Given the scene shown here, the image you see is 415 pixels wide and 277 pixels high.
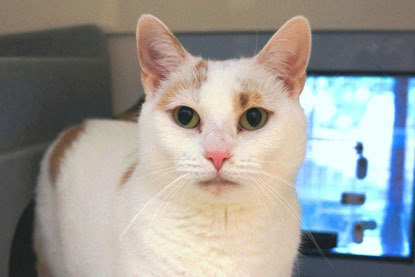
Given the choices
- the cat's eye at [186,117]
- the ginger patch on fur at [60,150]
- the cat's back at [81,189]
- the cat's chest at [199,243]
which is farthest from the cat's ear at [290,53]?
the ginger patch on fur at [60,150]

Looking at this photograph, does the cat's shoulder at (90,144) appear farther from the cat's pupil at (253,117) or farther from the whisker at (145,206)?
the cat's pupil at (253,117)

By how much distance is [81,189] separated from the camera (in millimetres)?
1440

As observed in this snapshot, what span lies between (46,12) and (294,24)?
1.13 meters

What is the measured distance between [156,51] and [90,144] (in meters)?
0.52

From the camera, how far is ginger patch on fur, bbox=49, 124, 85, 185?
154 centimetres

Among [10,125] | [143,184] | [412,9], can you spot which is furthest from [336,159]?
[10,125]

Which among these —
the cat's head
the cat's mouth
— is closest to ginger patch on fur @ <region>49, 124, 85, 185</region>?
the cat's head

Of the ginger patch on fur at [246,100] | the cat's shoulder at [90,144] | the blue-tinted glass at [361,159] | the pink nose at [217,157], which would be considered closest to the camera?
the pink nose at [217,157]

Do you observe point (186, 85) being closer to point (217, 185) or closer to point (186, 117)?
point (186, 117)

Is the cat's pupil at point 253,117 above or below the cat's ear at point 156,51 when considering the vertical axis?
below

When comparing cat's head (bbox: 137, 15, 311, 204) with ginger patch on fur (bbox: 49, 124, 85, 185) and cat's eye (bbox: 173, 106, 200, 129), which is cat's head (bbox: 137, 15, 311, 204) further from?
ginger patch on fur (bbox: 49, 124, 85, 185)

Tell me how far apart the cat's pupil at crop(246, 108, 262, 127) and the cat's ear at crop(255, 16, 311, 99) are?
0.14m

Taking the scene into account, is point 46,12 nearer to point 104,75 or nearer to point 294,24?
point 104,75

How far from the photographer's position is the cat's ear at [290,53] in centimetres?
108
